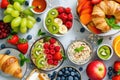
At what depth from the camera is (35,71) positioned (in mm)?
2039

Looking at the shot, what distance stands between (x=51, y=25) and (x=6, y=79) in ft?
0.97

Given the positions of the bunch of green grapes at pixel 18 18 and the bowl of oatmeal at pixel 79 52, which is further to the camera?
the bowl of oatmeal at pixel 79 52

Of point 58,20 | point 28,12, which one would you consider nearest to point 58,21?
point 58,20

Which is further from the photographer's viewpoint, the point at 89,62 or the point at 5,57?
the point at 89,62

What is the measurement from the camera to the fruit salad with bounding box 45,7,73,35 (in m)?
2.05

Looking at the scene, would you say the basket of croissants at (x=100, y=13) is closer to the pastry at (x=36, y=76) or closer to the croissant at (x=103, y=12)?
the croissant at (x=103, y=12)

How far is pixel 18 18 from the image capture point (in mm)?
1977

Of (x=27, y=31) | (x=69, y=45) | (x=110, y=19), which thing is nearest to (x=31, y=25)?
(x=27, y=31)

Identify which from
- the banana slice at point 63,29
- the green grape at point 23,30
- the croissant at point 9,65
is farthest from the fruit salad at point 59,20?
the croissant at point 9,65

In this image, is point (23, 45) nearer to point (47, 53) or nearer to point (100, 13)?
point (47, 53)

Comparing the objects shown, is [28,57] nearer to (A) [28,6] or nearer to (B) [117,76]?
(A) [28,6]

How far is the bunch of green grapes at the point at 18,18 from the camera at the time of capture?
6.46 ft

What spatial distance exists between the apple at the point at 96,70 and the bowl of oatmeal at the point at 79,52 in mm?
38

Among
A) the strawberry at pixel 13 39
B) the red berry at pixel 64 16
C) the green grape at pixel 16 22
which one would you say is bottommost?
the strawberry at pixel 13 39
